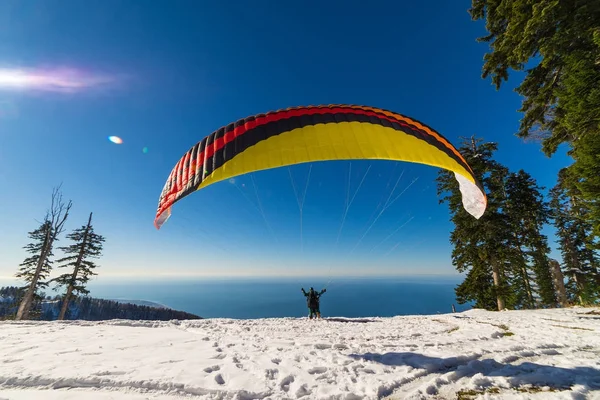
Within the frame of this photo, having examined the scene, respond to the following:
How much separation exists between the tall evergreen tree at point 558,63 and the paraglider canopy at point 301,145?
499 centimetres

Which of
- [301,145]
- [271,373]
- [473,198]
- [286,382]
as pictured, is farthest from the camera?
[473,198]

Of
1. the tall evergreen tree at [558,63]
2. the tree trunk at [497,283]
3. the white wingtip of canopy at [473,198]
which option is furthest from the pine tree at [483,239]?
the white wingtip of canopy at [473,198]

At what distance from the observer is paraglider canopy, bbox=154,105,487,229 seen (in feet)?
15.8

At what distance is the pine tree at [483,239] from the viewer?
43.1ft

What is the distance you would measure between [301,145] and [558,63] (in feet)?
31.5

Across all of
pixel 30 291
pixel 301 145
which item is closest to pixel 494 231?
pixel 301 145

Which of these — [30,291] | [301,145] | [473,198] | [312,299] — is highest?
[301,145]

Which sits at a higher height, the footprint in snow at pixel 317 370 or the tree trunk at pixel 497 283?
the tree trunk at pixel 497 283

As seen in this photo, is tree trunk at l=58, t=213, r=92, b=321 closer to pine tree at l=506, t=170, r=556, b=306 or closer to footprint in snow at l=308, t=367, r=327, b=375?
footprint in snow at l=308, t=367, r=327, b=375

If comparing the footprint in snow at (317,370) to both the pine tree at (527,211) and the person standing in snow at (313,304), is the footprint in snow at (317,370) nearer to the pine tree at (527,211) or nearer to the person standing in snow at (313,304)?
the person standing in snow at (313,304)

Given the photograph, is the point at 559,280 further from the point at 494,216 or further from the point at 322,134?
the point at 322,134

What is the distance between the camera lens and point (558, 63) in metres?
8.01

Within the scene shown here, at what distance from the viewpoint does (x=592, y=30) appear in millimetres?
6684

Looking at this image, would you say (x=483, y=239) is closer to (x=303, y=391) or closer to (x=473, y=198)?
(x=473, y=198)
